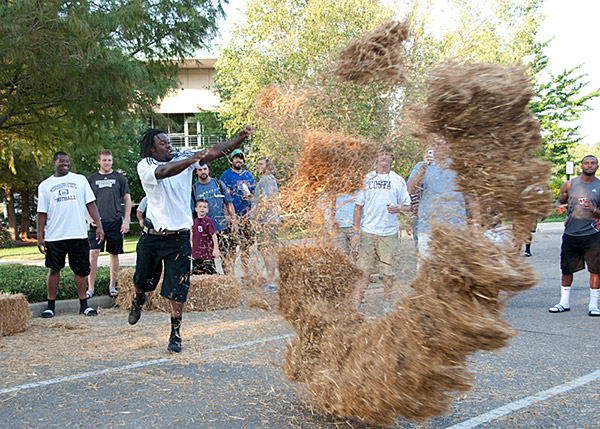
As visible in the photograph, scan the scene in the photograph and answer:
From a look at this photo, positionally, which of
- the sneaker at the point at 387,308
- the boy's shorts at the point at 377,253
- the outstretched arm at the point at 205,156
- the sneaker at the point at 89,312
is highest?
the outstretched arm at the point at 205,156

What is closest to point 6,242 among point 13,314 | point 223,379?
point 13,314

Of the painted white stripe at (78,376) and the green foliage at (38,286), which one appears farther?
the green foliage at (38,286)

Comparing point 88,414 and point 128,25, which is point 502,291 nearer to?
point 88,414

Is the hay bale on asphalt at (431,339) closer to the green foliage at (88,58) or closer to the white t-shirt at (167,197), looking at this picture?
the white t-shirt at (167,197)

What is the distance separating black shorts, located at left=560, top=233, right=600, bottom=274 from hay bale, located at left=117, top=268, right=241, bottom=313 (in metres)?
4.40

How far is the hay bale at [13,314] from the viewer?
644cm

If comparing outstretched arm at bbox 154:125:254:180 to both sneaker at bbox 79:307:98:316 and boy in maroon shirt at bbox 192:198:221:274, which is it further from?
sneaker at bbox 79:307:98:316

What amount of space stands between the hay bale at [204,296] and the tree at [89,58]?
10.8ft

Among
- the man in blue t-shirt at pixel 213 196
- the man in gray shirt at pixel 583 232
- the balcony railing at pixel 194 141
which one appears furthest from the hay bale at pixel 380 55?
the balcony railing at pixel 194 141

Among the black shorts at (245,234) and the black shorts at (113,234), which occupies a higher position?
the black shorts at (245,234)

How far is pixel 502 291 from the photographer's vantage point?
300cm

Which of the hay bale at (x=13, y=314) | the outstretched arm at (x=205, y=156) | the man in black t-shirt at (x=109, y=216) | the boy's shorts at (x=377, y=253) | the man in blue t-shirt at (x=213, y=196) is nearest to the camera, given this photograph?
the boy's shorts at (x=377, y=253)

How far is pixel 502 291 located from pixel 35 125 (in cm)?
1023

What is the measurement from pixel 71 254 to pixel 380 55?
5.57 meters
